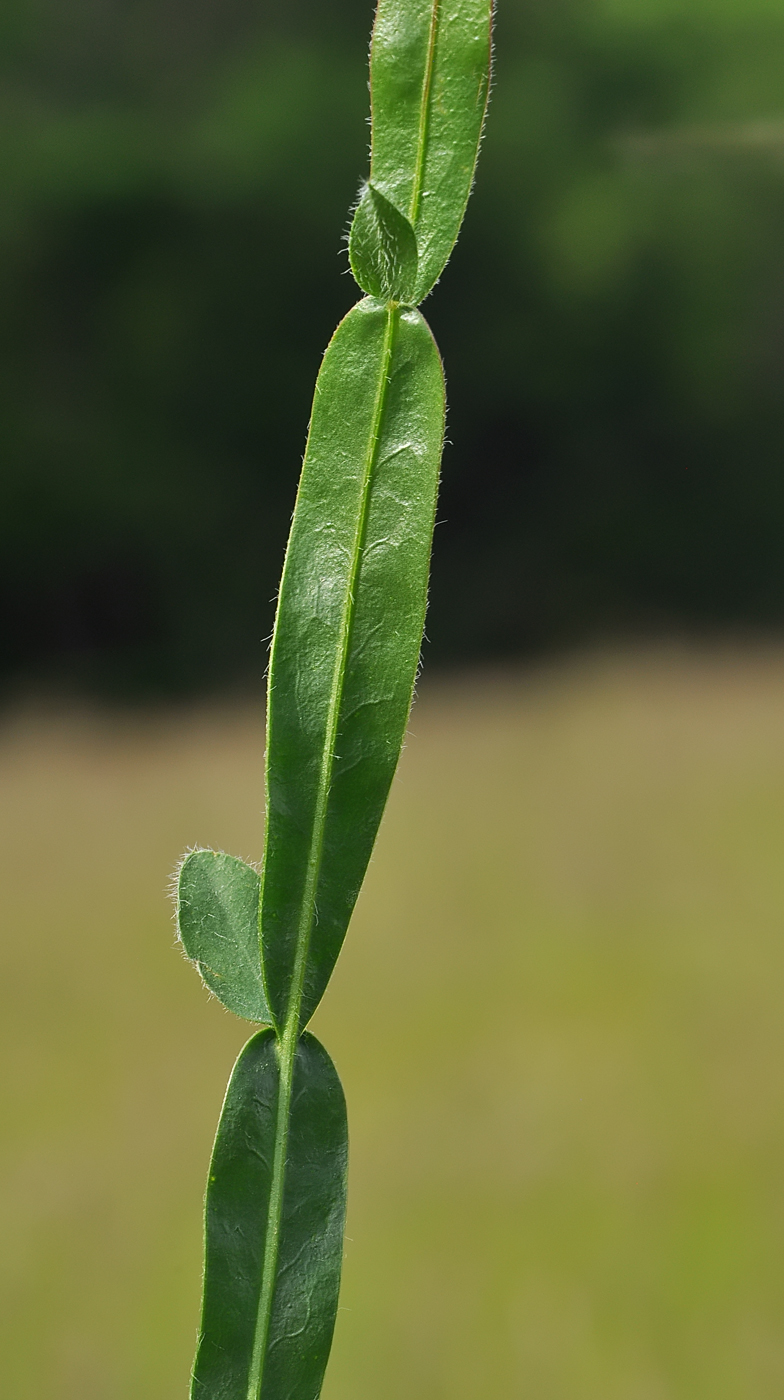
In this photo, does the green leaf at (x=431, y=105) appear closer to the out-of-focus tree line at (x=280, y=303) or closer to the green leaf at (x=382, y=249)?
the green leaf at (x=382, y=249)

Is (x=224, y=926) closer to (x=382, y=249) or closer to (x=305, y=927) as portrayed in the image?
(x=305, y=927)

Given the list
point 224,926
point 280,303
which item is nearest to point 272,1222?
point 224,926

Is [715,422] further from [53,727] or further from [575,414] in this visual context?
[53,727]

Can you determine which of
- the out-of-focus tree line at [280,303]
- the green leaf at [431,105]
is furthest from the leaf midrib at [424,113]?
the out-of-focus tree line at [280,303]

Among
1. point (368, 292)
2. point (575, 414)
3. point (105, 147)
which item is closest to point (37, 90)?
point (105, 147)

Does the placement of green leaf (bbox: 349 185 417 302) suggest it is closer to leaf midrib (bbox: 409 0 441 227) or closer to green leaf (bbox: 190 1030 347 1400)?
leaf midrib (bbox: 409 0 441 227)

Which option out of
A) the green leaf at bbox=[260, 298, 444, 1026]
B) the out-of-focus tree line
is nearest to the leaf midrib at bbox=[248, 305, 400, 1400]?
the green leaf at bbox=[260, 298, 444, 1026]
